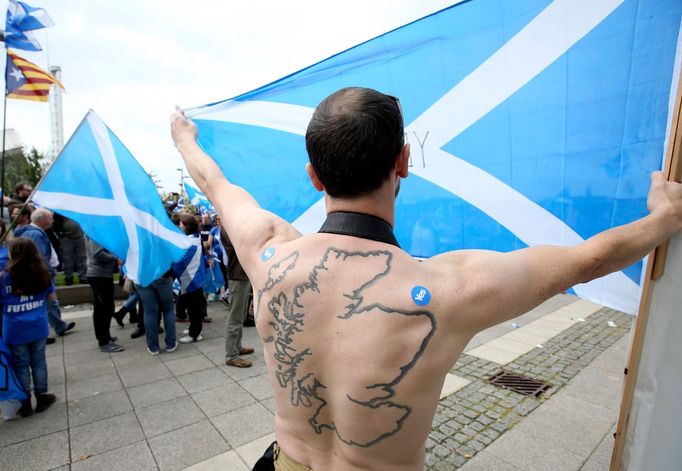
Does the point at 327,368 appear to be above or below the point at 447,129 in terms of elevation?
below

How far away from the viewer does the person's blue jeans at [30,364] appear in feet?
11.3

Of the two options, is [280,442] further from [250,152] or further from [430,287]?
[250,152]

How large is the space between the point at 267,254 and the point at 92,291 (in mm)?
5834

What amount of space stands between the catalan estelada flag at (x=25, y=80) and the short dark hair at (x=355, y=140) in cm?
505

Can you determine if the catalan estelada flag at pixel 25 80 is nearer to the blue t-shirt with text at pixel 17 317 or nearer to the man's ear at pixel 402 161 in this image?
the blue t-shirt with text at pixel 17 317

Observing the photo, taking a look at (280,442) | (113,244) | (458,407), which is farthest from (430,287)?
(113,244)

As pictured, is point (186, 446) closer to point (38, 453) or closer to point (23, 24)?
point (38, 453)

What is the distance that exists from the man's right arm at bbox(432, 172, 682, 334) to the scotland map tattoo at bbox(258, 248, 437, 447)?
0.14m

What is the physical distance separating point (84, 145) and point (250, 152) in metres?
2.06

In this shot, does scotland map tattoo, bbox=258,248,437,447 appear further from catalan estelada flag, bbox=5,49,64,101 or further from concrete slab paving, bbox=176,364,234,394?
catalan estelada flag, bbox=5,49,64,101

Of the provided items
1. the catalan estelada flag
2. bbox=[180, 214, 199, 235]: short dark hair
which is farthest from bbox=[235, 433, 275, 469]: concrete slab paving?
the catalan estelada flag

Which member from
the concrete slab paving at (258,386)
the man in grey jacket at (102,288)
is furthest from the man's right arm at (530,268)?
the man in grey jacket at (102,288)

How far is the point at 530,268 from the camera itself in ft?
3.34

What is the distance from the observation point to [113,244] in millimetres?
3887
